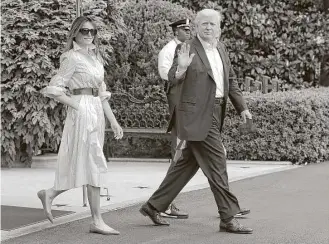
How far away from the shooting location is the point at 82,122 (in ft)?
21.6

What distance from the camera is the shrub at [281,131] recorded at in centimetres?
1167

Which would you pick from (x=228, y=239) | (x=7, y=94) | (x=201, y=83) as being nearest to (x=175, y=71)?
(x=201, y=83)

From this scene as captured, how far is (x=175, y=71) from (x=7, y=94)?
187 inches

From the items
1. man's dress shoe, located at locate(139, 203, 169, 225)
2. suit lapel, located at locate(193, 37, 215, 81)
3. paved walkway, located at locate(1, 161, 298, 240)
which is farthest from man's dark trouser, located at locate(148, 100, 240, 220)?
paved walkway, located at locate(1, 161, 298, 240)

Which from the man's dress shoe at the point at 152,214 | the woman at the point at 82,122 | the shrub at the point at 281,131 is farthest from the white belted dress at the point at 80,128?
the shrub at the point at 281,131

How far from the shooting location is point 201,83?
21.6 feet

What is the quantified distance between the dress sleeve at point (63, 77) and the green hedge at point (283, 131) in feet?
18.4

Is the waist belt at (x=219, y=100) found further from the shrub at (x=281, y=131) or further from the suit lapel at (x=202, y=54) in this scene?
the shrub at (x=281, y=131)

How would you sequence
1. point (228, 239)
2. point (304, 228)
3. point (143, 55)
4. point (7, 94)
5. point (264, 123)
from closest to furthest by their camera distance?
point (228, 239)
point (304, 228)
point (7, 94)
point (264, 123)
point (143, 55)

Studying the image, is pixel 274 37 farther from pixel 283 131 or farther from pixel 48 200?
pixel 48 200

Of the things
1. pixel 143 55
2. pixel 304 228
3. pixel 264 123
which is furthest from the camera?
pixel 143 55

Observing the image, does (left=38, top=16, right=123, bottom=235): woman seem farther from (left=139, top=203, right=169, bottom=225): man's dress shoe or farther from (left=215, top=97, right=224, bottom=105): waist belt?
(left=215, top=97, right=224, bottom=105): waist belt

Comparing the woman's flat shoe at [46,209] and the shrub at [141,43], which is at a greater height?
the shrub at [141,43]

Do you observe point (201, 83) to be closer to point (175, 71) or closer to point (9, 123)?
point (175, 71)
